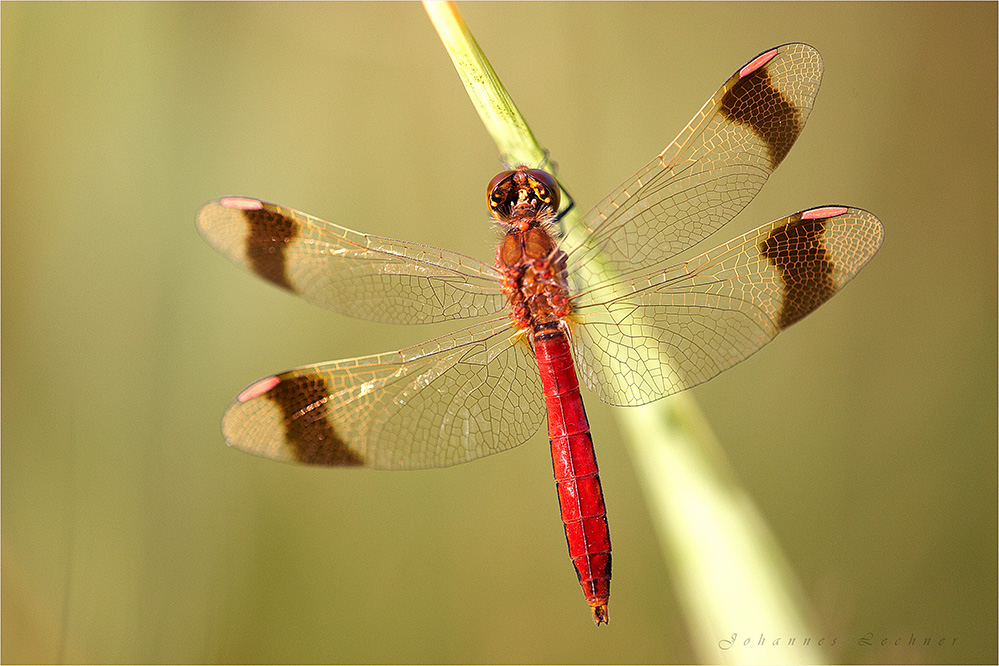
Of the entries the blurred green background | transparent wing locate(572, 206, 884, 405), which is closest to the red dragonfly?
transparent wing locate(572, 206, 884, 405)

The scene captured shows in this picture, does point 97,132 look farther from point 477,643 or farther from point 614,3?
point 477,643

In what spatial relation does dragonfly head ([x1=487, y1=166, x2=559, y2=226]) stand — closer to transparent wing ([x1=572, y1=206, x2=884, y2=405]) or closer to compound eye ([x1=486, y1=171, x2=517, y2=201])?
compound eye ([x1=486, y1=171, x2=517, y2=201])

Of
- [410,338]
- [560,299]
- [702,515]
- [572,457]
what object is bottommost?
[702,515]

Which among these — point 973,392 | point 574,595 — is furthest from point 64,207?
point 973,392

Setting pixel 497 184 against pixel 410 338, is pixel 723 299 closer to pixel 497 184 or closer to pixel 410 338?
pixel 497 184

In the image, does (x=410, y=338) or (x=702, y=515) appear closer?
(x=702, y=515)

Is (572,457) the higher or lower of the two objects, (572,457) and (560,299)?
the lower

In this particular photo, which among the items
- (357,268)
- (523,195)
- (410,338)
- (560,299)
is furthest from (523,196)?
(410,338)

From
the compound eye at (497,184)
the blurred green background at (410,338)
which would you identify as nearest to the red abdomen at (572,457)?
the compound eye at (497,184)

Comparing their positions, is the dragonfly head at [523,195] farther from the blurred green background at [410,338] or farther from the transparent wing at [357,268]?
the blurred green background at [410,338]
